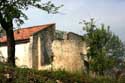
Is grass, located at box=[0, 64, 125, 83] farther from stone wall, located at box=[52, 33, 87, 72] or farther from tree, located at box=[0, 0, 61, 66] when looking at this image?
stone wall, located at box=[52, 33, 87, 72]

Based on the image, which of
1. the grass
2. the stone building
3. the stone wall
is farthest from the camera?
the stone building

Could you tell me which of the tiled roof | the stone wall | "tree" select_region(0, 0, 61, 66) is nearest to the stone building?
the tiled roof

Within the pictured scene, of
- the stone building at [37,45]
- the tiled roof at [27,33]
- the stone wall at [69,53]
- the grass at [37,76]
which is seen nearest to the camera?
the grass at [37,76]

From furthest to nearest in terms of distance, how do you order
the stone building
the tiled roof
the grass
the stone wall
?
the tiled roof, the stone building, the stone wall, the grass

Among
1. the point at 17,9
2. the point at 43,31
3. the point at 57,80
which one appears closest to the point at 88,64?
the point at 43,31

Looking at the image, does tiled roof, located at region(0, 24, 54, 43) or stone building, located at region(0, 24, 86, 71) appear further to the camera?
tiled roof, located at region(0, 24, 54, 43)

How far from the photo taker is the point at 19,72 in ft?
39.3

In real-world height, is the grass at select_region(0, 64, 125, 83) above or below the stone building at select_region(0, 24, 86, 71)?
below

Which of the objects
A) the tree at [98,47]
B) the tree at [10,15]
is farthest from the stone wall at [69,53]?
the tree at [10,15]

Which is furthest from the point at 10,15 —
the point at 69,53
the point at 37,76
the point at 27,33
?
the point at 27,33

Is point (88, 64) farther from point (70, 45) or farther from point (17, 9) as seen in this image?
point (17, 9)

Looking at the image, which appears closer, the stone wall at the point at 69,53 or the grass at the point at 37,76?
the grass at the point at 37,76

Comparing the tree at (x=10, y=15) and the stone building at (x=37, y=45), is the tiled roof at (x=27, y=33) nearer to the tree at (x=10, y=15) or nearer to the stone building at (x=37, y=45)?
the stone building at (x=37, y=45)

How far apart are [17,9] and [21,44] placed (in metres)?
31.2
